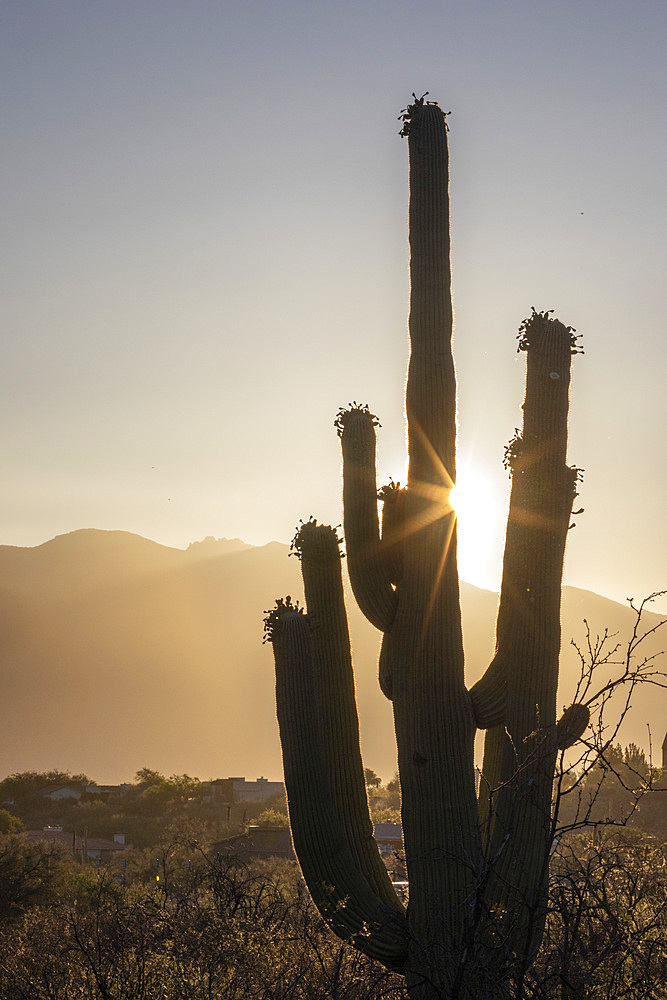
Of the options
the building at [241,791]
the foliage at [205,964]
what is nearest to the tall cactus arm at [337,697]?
the foliage at [205,964]

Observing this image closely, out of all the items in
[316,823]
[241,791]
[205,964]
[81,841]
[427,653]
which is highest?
[427,653]

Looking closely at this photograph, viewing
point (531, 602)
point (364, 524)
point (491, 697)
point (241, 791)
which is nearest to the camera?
point (531, 602)

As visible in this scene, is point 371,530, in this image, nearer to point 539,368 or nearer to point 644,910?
point 539,368

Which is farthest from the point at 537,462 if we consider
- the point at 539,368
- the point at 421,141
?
the point at 421,141

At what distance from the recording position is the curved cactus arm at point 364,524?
7.86 meters

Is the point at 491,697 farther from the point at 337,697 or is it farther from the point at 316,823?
the point at 316,823

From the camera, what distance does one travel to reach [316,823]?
748 centimetres

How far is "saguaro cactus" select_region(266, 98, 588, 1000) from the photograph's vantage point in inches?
280

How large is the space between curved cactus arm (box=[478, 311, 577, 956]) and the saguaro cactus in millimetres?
15

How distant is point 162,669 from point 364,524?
401ft

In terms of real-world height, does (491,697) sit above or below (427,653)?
below

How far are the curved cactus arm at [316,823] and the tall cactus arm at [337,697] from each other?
0.15 meters

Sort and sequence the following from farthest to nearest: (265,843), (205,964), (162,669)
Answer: (162,669)
(265,843)
(205,964)

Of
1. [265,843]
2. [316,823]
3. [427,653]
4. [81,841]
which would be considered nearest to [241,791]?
[81,841]
